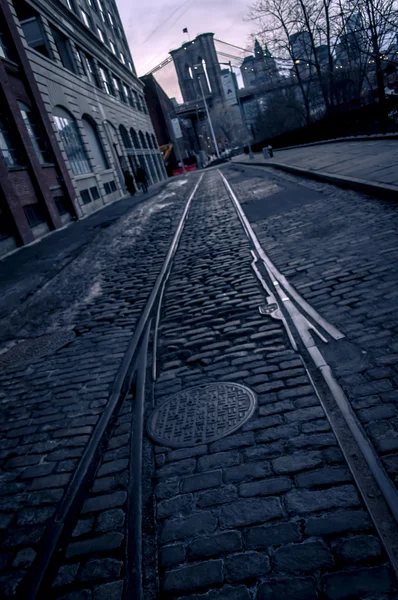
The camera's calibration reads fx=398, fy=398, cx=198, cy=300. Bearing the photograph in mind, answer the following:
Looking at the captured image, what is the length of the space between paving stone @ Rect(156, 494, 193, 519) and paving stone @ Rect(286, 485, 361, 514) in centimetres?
60

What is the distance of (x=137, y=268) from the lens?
858 centimetres

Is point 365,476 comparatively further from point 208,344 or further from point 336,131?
point 336,131

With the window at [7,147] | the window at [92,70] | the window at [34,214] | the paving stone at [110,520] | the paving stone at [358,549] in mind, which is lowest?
the paving stone at [358,549]

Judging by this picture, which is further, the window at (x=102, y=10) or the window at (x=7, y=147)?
the window at (x=102, y=10)

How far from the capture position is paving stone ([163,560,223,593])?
6.35ft

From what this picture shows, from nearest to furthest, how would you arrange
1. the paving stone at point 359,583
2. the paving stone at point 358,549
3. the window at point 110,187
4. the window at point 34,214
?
the paving stone at point 359,583, the paving stone at point 358,549, the window at point 34,214, the window at point 110,187

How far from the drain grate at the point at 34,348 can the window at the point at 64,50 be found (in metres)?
25.0

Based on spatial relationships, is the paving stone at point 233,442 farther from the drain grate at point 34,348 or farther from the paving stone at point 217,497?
the drain grate at point 34,348

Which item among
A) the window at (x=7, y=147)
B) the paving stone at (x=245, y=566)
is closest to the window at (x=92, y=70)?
the window at (x=7, y=147)

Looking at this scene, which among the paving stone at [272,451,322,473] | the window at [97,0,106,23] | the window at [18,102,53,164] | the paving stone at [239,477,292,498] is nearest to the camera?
the paving stone at [239,477,292,498]

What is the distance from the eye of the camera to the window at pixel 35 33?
20875 millimetres

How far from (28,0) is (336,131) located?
17436 mm

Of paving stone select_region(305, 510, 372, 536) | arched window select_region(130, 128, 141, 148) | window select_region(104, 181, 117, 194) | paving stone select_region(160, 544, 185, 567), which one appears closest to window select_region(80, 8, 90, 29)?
arched window select_region(130, 128, 141, 148)

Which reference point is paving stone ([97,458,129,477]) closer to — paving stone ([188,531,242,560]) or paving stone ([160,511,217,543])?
paving stone ([160,511,217,543])
